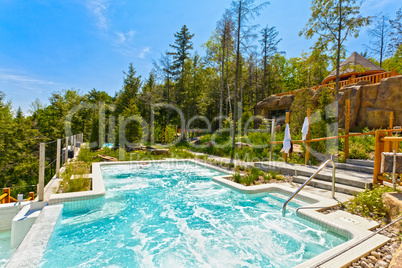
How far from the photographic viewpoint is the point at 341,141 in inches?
334

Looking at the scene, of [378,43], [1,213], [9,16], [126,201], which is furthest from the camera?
[378,43]

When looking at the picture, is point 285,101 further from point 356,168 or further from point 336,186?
point 336,186

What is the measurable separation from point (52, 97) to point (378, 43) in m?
31.8

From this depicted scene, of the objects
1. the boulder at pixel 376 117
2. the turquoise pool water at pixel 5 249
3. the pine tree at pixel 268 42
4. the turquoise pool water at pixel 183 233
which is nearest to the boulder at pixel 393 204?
the turquoise pool water at pixel 183 233

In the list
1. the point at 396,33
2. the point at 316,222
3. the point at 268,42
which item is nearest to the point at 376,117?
the point at 396,33

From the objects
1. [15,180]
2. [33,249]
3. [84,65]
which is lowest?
[15,180]

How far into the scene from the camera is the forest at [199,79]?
1053 cm

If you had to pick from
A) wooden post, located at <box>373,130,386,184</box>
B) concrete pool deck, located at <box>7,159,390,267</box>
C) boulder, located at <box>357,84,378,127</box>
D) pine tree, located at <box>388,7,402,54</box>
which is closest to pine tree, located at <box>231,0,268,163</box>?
concrete pool deck, located at <box>7,159,390,267</box>

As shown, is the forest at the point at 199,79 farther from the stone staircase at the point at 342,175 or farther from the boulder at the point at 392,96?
the stone staircase at the point at 342,175

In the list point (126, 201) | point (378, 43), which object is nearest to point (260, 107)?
point (378, 43)

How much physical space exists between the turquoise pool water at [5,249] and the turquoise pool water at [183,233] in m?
0.69

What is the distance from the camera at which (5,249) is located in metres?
3.40

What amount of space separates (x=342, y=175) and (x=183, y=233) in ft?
15.1

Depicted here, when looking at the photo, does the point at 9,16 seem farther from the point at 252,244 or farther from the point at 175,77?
the point at 252,244
